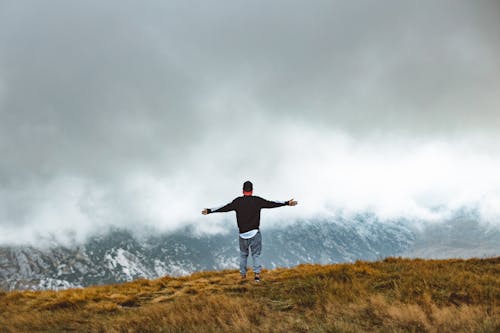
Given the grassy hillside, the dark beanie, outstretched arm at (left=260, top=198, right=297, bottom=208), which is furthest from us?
the dark beanie

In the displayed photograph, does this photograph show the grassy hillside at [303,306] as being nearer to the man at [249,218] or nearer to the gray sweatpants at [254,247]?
the gray sweatpants at [254,247]

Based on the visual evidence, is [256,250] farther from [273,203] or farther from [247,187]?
[247,187]

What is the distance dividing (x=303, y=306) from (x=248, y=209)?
5061 millimetres

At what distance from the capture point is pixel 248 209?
45.6 feet

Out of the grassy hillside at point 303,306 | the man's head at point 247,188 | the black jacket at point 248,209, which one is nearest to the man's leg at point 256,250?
the black jacket at point 248,209

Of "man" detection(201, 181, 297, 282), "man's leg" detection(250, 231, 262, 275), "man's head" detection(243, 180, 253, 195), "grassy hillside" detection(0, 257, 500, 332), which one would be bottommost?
"grassy hillside" detection(0, 257, 500, 332)

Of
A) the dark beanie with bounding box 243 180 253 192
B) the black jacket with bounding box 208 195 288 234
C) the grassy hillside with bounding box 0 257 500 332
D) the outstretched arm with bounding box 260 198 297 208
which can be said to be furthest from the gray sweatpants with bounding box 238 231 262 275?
the dark beanie with bounding box 243 180 253 192

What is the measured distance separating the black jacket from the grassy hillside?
2.30 meters

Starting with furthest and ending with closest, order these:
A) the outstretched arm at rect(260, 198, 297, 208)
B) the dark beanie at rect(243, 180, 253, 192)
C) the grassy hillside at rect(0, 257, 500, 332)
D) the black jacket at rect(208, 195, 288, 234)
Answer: the dark beanie at rect(243, 180, 253, 192) < the black jacket at rect(208, 195, 288, 234) < the outstretched arm at rect(260, 198, 297, 208) < the grassy hillside at rect(0, 257, 500, 332)

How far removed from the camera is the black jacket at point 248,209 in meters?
13.8

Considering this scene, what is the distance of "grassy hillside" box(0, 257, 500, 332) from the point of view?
7434 millimetres

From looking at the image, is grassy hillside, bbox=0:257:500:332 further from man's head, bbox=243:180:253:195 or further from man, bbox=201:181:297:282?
man's head, bbox=243:180:253:195

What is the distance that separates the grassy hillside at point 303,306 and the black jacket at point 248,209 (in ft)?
7.54

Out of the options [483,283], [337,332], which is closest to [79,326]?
[337,332]
